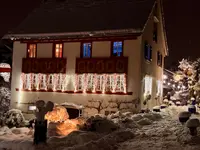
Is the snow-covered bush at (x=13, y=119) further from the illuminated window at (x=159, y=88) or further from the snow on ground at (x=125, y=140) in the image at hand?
the illuminated window at (x=159, y=88)

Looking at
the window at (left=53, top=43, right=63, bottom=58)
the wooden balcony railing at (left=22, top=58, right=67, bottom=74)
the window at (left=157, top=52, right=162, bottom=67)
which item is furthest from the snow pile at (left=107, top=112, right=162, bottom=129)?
the window at (left=157, top=52, right=162, bottom=67)

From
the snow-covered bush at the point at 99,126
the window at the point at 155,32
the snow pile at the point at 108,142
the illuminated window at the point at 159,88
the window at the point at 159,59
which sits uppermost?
the window at the point at 155,32

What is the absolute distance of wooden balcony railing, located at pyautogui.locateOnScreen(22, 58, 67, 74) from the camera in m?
25.0

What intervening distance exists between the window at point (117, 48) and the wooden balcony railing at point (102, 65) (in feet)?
1.38

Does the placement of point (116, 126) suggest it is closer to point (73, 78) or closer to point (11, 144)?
point (11, 144)

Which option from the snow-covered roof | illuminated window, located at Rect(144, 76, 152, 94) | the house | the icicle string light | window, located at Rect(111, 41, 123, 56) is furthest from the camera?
illuminated window, located at Rect(144, 76, 152, 94)

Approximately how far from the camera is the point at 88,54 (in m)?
24.3

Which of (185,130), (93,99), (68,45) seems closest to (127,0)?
(68,45)

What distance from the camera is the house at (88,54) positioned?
2295cm

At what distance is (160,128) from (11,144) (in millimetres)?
7265

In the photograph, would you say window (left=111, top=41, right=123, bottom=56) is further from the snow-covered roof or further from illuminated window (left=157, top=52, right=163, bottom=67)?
illuminated window (left=157, top=52, right=163, bottom=67)

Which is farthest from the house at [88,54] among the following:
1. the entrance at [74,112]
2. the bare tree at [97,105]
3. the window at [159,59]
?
the window at [159,59]

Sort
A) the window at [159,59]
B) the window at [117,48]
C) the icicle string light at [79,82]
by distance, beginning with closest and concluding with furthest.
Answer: the icicle string light at [79,82]
the window at [117,48]
the window at [159,59]

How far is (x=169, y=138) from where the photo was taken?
14.2 meters
